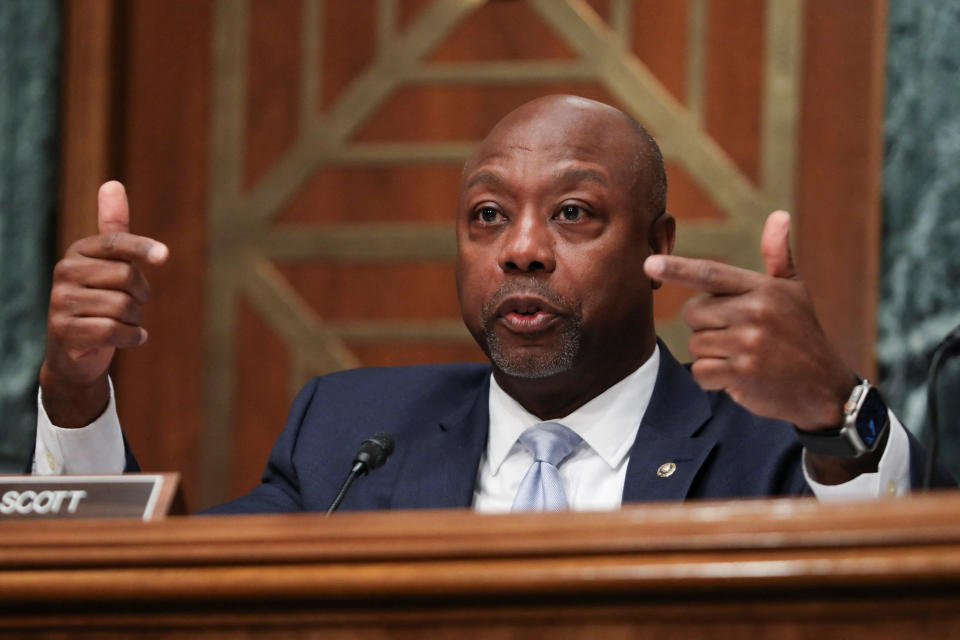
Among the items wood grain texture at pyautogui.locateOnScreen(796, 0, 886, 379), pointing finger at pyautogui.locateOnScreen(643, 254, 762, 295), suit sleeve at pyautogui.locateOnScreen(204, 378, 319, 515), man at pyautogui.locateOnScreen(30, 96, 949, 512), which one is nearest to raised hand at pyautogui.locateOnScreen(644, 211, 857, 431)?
pointing finger at pyautogui.locateOnScreen(643, 254, 762, 295)

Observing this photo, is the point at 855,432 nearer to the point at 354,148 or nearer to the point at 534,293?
the point at 534,293

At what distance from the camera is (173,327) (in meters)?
3.38

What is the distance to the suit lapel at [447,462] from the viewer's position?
6.32 feet

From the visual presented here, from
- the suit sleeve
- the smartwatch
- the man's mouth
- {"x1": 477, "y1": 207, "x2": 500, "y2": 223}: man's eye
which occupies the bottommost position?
the suit sleeve

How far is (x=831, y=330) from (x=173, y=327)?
1741 mm

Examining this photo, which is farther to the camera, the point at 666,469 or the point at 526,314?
the point at 526,314

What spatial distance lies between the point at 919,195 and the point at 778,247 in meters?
1.56

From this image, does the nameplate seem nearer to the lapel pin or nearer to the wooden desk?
the wooden desk

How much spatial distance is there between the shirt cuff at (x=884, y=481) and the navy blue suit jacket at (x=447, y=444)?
0.19 ft

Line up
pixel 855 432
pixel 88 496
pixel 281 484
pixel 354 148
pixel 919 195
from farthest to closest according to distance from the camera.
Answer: pixel 354 148
pixel 919 195
pixel 281 484
pixel 855 432
pixel 88 496

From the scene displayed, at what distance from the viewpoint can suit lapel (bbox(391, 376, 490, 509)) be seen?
193 centimetres

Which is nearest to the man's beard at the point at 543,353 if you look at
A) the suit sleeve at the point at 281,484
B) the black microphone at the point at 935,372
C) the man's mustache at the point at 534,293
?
the man's mustache at the point at 534,293

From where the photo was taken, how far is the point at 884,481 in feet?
4.96

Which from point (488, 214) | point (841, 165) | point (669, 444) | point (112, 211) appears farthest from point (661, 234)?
point (841, 165)
